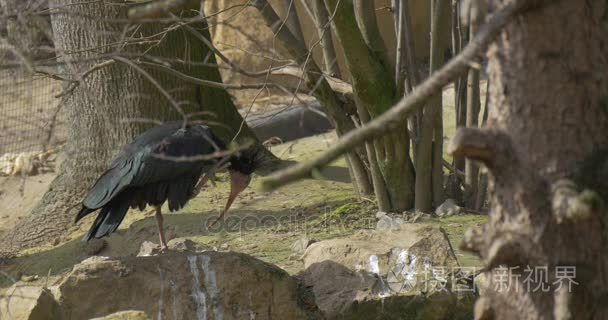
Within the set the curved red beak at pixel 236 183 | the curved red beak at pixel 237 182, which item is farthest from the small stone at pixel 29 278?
the curved red beak at pixel 237 182

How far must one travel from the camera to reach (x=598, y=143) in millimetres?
3207

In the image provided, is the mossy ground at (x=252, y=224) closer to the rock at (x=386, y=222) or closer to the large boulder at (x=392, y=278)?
the rock at (x=386, y=222)

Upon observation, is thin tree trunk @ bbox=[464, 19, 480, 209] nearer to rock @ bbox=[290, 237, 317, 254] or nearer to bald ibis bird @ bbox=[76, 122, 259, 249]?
rock @ bbox=[290, 237, 317, 254]

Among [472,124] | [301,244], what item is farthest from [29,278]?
[472,124]

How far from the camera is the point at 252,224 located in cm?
748

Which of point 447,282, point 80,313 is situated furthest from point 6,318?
point 447,282

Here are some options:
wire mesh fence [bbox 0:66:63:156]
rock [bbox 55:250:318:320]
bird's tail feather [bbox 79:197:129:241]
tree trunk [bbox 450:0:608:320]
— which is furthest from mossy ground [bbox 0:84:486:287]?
tree trunk [bbox 450:0:608:320]

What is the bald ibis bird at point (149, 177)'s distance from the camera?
6.43 metres

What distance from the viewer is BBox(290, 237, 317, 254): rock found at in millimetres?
6453

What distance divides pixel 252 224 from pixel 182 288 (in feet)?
7.21

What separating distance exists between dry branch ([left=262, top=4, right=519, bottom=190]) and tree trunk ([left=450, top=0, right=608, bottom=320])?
34 centimetres

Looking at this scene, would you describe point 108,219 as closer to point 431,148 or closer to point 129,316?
point 129,316

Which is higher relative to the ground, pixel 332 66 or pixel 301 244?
pixel 332 66

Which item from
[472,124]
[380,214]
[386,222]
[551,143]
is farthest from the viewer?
[380,214]
